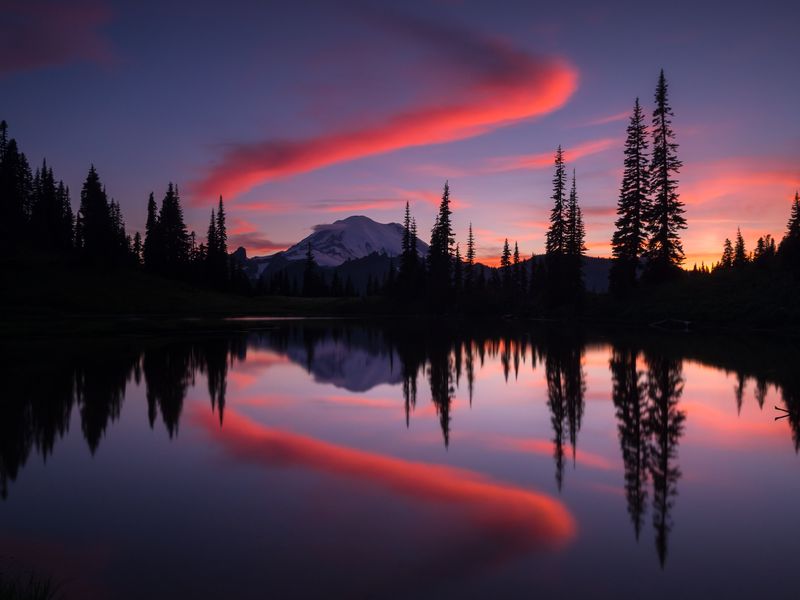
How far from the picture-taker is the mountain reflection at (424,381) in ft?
34.9

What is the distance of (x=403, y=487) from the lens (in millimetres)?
8859

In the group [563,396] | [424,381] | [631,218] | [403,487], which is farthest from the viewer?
[631,218]

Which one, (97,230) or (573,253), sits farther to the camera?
(97,230)

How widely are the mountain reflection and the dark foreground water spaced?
11cm

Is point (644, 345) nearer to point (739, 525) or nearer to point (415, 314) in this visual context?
point (739, 525)

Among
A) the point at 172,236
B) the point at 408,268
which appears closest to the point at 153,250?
the point at 172,236

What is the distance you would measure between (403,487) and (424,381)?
11544 millimetres

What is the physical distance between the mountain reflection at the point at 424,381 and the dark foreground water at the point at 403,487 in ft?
0.37

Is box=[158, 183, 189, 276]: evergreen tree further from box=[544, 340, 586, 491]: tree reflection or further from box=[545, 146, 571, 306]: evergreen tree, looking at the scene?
box=[544, 340, 586, 491]: tree reflection

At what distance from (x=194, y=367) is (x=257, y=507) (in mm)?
16574

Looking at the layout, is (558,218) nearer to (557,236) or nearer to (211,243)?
(557,236)

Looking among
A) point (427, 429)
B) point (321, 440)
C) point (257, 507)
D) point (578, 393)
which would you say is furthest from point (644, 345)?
point (257, 507)

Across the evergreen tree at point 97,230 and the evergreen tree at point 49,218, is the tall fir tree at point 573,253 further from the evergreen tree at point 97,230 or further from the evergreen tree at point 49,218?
the evergreen tree at point 49,218

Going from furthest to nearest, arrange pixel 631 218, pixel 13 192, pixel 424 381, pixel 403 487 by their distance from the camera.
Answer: pixel 13 192
pixel 631 218
pixel 424 381
pixel 403 487
